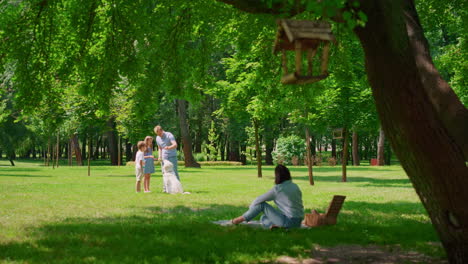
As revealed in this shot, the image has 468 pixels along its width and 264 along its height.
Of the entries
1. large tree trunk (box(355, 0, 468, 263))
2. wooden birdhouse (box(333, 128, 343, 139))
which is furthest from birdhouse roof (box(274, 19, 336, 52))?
wooden birdhouse (box(333, 128, 343, 139))

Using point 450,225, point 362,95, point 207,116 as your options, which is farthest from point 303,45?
point 207,116

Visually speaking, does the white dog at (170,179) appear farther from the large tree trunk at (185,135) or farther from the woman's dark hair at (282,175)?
the large tree trunk at (185,135)

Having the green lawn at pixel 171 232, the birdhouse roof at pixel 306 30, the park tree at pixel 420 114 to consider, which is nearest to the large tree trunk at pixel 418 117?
the park tree at pixel 420 114

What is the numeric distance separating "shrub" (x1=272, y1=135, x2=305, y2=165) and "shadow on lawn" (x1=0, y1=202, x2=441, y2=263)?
38.6 m

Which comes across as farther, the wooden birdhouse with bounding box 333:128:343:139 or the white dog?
the wooden birdhouse with bounding box 333:128:343:139

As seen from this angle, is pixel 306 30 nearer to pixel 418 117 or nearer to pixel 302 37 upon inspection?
pixel 302 37

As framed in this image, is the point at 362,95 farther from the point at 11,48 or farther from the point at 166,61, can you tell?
the point at 11,48

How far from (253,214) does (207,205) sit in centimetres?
447

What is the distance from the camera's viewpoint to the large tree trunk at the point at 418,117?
600 centimetres

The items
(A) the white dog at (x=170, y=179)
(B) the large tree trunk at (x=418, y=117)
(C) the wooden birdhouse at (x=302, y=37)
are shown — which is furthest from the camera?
(A) the white dog at (x=170, y=179)

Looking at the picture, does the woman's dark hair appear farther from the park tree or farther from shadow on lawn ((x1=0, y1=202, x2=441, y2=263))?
the park tree

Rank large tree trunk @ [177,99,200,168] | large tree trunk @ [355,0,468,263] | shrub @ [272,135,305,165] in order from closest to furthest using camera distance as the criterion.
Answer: large tree trunk @ [355,0,468,263], large tree trunk @ [177,99,200,168], shrub @ [272,135,305,165]

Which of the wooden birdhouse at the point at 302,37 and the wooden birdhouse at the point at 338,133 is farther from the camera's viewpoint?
the wooden birdhouse at the point at 338,133

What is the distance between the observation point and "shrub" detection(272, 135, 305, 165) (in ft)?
162
